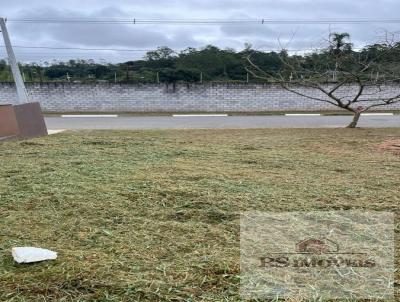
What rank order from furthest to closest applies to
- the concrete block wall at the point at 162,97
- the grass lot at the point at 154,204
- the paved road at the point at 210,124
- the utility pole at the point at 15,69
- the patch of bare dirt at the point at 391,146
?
the concrete block wall at the point at 162,97 < the paved road at the point at 210,124 < the utility pole at the point at 15,69 < the patch of bare dirt at the point at 391,146 < the grass lot at the point at 154,204

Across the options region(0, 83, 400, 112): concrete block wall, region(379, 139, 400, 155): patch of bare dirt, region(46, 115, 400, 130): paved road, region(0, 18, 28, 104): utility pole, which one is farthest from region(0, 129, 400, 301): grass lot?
region(0, 83, 400, 112): concrete block wall

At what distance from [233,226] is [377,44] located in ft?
31.5

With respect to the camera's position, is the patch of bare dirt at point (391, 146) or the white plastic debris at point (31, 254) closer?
the white plastic debris at point (31, 254)

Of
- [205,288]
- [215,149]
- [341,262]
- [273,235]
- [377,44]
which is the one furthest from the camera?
[377,44]

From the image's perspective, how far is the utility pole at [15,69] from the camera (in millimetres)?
11320

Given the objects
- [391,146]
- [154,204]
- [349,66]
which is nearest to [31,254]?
[154,204]

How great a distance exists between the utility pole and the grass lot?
16.8 ft

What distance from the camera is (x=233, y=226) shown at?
2994 mm

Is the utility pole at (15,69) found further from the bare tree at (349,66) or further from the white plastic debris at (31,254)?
the white plastic debris at (31,254)

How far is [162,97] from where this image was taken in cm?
1906

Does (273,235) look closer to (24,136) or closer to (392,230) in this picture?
(392,230)

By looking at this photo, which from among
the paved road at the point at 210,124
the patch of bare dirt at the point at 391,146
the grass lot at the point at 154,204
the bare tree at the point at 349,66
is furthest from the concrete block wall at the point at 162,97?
the grass lot at the point at 154,204

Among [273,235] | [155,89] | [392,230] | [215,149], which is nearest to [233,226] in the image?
[273,235]

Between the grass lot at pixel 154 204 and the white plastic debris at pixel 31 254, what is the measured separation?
0.14 feet
